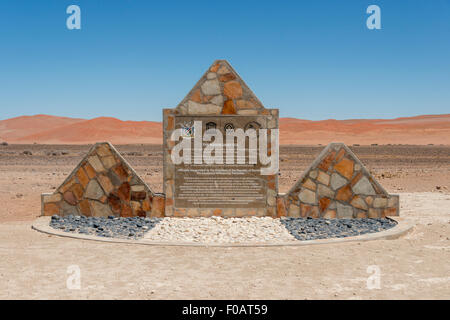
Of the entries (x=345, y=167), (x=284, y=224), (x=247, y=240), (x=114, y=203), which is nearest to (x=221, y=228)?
(x=247, y=240)

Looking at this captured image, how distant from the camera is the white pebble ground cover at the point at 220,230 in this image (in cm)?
849

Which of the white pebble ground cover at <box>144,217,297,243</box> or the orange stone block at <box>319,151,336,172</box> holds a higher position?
the orange stone block at <box>319,151,336,172</box>

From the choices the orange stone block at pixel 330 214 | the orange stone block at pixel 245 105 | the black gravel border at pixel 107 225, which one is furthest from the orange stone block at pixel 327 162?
the black gravel border at pixel 107 225

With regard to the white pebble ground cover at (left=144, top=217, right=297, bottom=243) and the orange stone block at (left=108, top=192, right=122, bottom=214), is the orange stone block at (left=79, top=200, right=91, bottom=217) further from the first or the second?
the white pebble ground cover at (left=144, top=217, right=297, bottom=243)

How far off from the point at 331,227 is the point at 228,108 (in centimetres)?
348

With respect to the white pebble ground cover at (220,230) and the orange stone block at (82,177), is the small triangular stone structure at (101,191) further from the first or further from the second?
the white pebble ground cover at (220,230)

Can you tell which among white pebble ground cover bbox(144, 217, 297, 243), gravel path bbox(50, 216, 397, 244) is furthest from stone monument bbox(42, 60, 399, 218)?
white pebble ground cover bbox(144, 217, 297, 243)

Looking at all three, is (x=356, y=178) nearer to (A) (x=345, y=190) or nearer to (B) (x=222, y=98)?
(A) (x=345, y=190)

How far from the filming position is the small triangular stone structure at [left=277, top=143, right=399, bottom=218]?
10.3 m

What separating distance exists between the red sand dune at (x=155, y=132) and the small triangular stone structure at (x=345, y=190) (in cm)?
8446

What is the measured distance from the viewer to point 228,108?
10586 mm

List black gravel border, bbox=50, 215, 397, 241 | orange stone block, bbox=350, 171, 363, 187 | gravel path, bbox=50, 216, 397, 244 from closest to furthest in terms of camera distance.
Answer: gravel path, bbox=50, 216, 397, 244 < black gravel border, bbox=50, 215, 397, 241 < orange stone block, bbox=350, 171, 363, 187

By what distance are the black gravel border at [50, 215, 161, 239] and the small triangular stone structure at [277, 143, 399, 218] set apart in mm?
3651

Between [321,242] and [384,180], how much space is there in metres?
13.4
